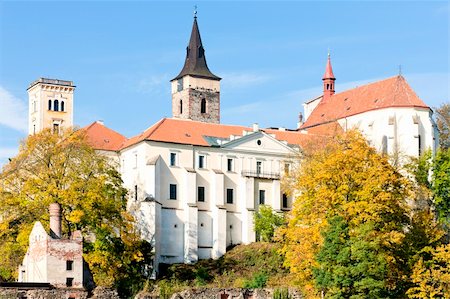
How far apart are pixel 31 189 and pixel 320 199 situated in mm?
15996

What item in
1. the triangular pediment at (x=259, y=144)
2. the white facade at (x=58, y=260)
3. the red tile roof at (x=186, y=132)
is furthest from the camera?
the triangular pediment at (x=259, y=144)

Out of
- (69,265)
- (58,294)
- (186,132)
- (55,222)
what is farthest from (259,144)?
(58,294)

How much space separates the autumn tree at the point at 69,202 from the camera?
5612 cm

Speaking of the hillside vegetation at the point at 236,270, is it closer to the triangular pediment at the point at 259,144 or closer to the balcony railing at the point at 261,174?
the balcony railing at the point at 261,174

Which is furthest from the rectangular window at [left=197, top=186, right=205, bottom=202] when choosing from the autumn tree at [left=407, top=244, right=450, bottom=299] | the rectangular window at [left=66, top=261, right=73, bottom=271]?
the rectangular window at [left=66, top=261, right=73, bottom=271]

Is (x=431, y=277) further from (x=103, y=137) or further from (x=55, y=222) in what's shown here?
(x=103, y=137)

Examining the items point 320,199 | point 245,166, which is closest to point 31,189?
point 320,199

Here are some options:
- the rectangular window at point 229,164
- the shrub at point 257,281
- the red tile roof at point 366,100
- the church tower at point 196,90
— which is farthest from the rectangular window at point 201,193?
the church tower at point 196,90

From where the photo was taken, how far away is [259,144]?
74938 mm

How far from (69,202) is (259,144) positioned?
2165cm

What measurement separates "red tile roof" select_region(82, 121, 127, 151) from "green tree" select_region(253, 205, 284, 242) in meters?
11.7

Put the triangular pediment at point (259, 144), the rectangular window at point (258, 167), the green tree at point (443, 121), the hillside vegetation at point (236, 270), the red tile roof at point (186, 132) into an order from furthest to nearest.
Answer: the green tree at point (443, 121) → the rectangular window at point (258, 167) → the triangular pediment at point (259, 144) → the red tile roof at point (186, 132) → the hillside vegetation at point (236, 270)

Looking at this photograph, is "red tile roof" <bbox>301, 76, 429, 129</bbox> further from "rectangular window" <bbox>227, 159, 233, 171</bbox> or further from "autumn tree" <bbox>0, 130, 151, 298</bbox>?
"autumn tree" <bbox>0, 130, 151, 298</bbox>

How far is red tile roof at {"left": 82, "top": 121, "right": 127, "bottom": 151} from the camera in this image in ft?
248
